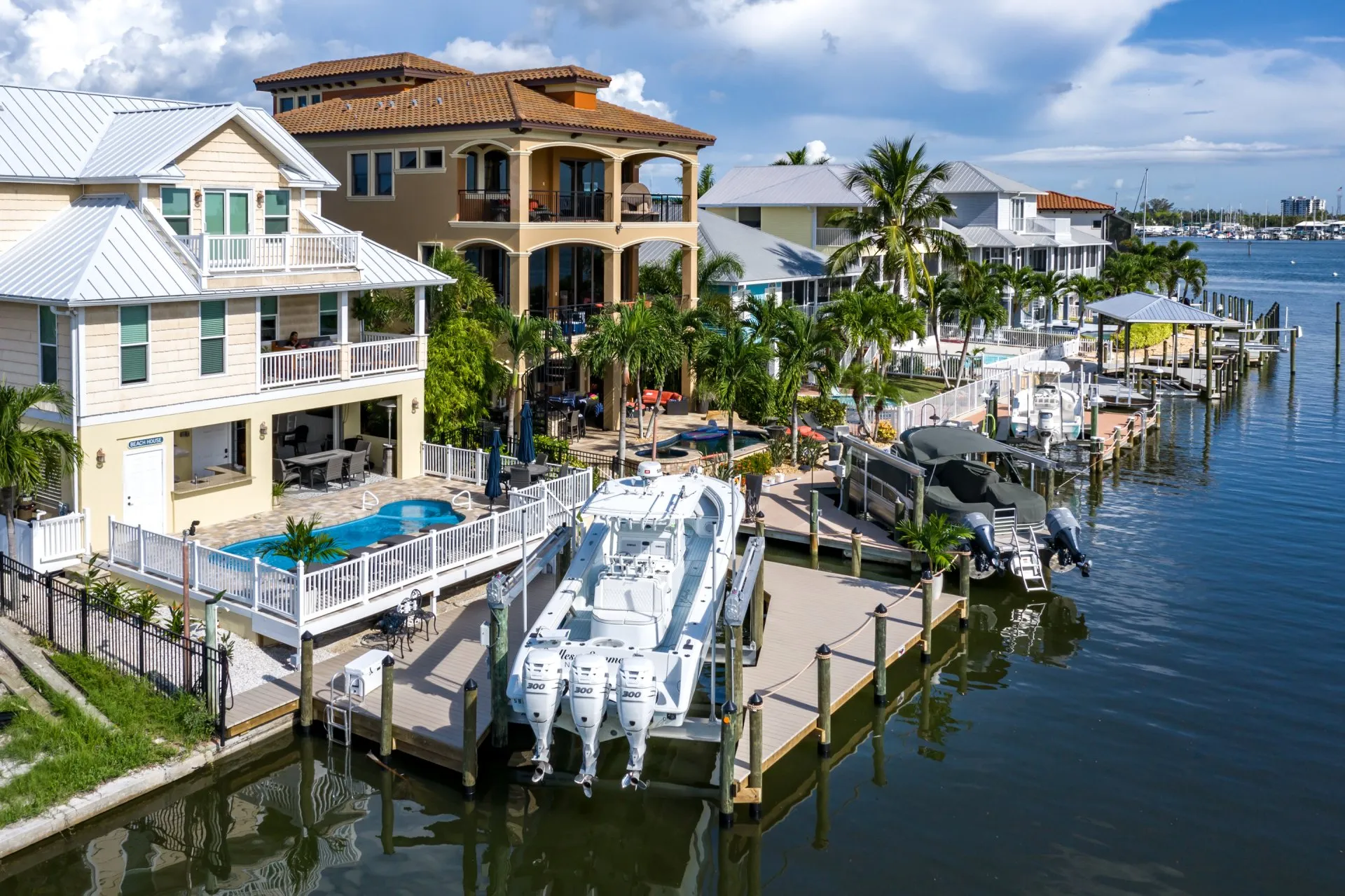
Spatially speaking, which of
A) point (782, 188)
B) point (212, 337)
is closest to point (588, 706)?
point (212, 337)

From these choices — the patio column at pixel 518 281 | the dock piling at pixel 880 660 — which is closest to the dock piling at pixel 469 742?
the dock piling at pixel 880 660

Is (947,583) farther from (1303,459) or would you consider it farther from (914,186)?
(914,186)

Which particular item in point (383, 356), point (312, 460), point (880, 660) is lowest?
point (880, 660)

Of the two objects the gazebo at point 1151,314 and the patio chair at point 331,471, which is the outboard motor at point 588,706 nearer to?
the patio chair at point 331,471

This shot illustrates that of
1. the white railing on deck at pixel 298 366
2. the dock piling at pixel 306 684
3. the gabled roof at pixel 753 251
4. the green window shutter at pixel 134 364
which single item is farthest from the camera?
the gabled roof at pixel 753 251

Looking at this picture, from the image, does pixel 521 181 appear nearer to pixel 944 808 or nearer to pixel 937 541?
pixel 937 541
